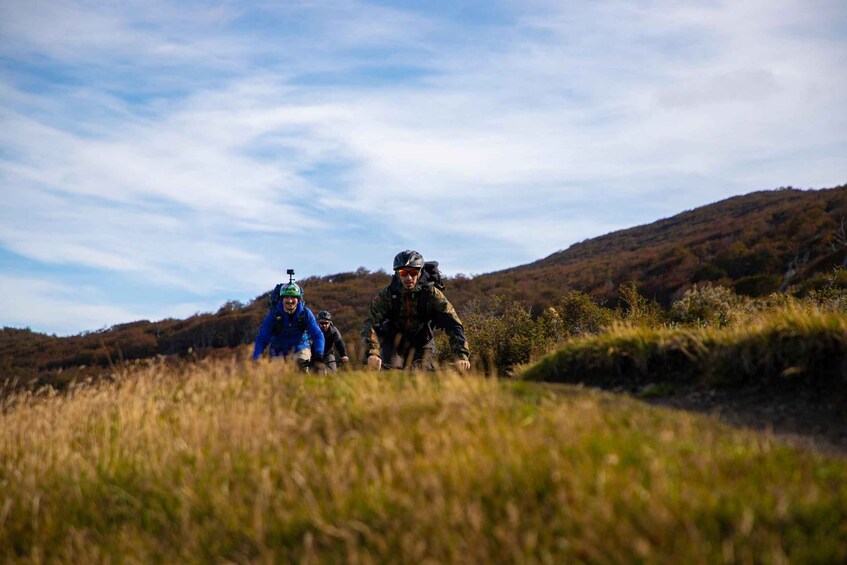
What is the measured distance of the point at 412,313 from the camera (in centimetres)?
1064

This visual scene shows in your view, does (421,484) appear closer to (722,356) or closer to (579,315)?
(722,356)

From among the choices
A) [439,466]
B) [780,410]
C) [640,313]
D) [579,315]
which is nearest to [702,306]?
[640,313]

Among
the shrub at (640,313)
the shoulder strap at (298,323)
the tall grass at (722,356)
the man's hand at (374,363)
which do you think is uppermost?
the shoulder strap at (298,323)

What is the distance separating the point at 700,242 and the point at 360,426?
45.5 meters

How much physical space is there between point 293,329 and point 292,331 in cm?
4

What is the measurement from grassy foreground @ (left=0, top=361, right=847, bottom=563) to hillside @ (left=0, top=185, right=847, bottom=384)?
17.2 meters

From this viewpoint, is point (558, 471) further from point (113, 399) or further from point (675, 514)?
point (113, 399)

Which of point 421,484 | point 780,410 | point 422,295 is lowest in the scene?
point 780,410

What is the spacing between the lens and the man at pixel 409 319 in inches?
400

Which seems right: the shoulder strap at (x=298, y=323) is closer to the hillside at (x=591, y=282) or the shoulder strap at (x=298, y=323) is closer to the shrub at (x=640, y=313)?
the shrub at (x=640, y=313)

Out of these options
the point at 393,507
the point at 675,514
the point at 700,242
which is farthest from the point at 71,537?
the point at 700,242

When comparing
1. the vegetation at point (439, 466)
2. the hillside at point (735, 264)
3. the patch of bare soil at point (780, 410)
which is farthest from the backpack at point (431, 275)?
the hillside at point (735, 264)

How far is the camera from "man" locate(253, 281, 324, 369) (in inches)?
457

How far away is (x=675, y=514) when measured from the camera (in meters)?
3.47
